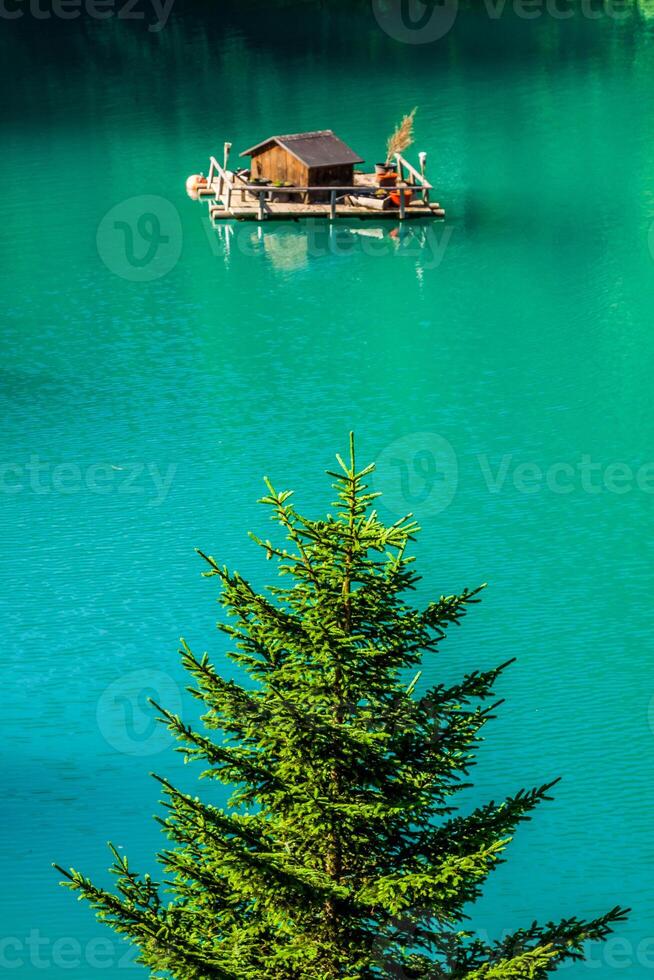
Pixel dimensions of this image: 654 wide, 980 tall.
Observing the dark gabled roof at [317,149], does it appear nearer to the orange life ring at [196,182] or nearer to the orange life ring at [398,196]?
the orange life ring at [398,196]

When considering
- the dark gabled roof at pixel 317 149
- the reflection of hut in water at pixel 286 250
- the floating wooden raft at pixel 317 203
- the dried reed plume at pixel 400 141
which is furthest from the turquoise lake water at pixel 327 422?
the dark gabled roof at pixel 317 149

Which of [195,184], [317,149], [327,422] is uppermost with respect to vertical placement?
[195,184]

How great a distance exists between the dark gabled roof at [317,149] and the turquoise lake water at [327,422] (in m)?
1.89

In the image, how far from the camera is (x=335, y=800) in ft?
27.2

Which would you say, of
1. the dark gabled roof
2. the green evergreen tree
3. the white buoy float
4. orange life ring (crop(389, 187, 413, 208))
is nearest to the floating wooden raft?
orange life ring (crop(389, 187, 413, 208))

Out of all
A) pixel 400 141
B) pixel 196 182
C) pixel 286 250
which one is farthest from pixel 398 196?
pixel 196 182

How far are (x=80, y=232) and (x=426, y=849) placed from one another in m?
32.7

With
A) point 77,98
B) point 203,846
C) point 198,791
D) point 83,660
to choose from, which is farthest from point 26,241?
point 203,846

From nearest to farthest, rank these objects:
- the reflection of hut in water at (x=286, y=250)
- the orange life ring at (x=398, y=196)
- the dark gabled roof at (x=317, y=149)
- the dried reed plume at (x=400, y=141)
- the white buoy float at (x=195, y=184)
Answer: the reflection of hut in water at (x=286, y=250), the dark gabled roof at (x=317, y=149), the orange life ring at (x=398, y=196), the dried reed plume at (x=400, y=141), the white buoy float at (x=195, y=184)

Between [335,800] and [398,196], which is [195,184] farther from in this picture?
[335,800]

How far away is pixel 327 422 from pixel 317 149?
43.6 ft

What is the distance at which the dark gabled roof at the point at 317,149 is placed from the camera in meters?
38.1

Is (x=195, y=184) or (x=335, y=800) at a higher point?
(x=195, y=184)

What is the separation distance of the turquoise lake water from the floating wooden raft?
0.54 metres
